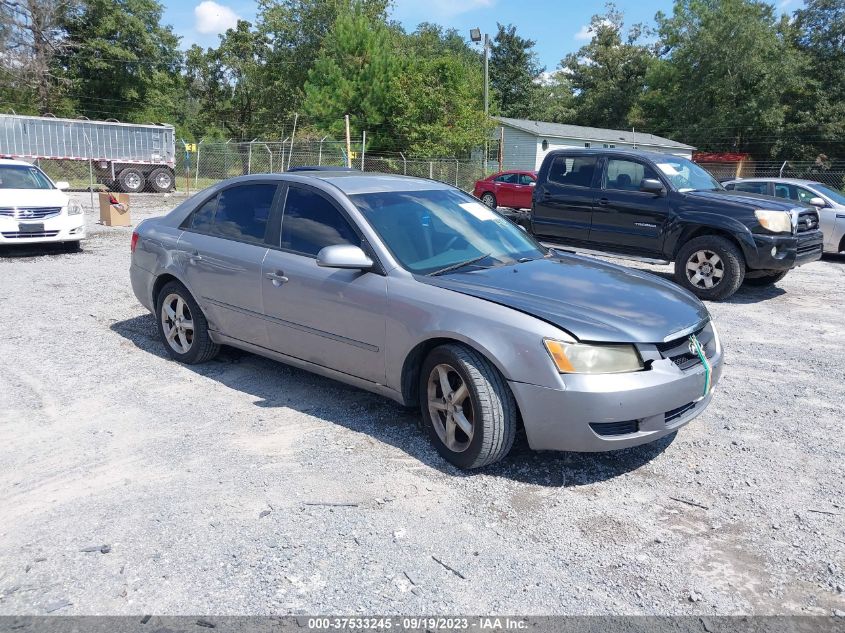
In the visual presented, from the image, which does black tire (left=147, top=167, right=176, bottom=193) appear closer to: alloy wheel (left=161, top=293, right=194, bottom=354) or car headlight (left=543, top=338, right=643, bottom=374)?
alloy wheel (left=161, top=293, right=194, bottom=354)

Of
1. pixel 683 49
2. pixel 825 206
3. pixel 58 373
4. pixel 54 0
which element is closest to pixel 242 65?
pixel 54 0

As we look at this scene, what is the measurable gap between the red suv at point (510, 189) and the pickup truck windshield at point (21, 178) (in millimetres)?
13152

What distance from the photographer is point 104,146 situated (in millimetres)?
27531

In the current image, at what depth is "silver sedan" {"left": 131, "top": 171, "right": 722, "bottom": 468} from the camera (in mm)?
3393

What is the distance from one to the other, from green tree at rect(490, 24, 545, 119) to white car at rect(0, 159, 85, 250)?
56.1m

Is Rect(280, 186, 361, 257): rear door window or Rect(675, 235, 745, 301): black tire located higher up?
Rect(280, 186, 361, 257): rear door window

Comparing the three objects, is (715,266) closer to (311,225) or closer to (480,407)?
(311,225)

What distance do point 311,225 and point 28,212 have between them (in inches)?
342

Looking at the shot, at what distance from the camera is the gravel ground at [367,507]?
272 centimetres

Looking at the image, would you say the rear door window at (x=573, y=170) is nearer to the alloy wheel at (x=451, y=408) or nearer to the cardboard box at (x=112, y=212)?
the alloy wheel at (x=451, y=408)

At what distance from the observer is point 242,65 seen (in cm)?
5534

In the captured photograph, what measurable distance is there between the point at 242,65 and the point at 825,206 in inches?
2042

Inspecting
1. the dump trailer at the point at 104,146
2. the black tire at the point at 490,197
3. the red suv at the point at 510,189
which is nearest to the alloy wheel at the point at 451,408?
the red suv at the point at 510,189

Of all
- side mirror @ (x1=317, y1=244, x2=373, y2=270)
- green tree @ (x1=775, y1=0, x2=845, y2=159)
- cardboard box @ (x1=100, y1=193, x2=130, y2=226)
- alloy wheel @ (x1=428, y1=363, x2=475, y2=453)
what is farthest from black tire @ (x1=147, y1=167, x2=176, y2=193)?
green tree @ (x1=775, y1=0, x2=845, y2=159)
